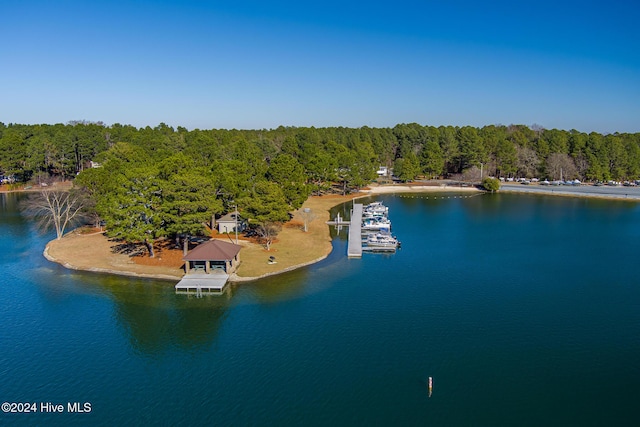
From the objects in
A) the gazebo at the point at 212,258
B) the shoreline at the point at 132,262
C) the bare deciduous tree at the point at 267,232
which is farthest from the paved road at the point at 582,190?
the gazebo at the point at 212,258

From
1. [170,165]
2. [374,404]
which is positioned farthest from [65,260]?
[374,404]

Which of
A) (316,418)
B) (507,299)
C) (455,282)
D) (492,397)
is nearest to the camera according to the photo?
(316,418)

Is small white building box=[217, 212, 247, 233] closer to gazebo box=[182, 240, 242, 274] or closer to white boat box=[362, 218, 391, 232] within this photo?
gazebo box=[182, 240, 242, 274]

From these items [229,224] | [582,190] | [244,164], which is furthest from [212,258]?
[582,190]

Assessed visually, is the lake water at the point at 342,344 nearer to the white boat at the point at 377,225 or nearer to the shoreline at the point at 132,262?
the shoreline at the point at 132,262

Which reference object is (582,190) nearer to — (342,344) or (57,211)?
(342,344)

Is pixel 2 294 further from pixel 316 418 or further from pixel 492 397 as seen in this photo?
pixel 492 397
